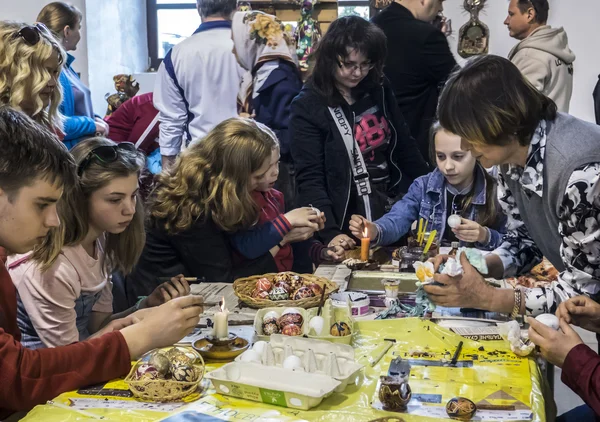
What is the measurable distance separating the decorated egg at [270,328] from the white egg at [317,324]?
0.09 meters

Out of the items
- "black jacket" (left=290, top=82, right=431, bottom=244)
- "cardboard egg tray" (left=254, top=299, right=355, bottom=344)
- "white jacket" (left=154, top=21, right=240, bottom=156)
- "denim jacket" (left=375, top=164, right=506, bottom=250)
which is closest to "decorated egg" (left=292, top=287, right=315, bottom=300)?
"cardboard egg tray" (left=254, top=299, right=355, bottom=344)

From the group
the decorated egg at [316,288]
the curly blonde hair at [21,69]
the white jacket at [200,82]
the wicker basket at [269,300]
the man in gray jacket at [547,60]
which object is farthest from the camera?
the man in gray jacket at [547,60]

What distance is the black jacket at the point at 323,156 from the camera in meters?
3.72

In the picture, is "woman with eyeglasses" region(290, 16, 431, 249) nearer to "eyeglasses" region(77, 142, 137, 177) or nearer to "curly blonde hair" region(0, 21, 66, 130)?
"curly blonde hair" region(0, 21, 66, 130)

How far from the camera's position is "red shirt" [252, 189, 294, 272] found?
10.9 feet

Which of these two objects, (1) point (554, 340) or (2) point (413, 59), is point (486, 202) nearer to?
(2) point (413, 59)

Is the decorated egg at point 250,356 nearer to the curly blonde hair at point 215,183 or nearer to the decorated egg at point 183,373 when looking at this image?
the decorated egg at point 183,373

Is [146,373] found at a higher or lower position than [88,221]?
lower

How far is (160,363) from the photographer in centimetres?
176

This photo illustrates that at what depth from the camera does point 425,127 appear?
4.29m

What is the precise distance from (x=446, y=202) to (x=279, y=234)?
85cm

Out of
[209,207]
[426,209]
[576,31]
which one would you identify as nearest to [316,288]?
[209,207]

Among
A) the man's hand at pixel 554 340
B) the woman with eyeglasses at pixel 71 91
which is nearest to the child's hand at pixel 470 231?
the man's hand at pixel 554 340

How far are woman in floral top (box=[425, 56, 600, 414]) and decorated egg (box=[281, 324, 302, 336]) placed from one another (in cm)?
44
